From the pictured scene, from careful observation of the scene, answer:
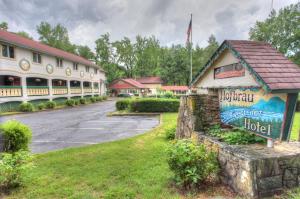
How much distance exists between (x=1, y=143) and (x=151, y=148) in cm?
456

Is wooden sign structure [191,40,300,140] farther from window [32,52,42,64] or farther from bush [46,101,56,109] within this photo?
window [32,52,42,64]

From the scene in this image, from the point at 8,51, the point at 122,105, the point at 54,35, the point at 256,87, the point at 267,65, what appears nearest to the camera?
the point at 256,87

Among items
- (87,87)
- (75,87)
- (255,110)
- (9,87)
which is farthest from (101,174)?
(87,87)

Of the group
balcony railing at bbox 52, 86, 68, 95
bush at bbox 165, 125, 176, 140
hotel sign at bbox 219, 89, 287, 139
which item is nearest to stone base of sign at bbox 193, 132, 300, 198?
hotel sign at bbox 219, 89, 287, 139

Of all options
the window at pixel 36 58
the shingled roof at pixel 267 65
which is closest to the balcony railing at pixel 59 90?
the window at pixel 36 58

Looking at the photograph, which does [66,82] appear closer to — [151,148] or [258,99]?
[151,148]

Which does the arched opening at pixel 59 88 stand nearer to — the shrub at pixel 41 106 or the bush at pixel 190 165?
the shrub at pixel 41 106

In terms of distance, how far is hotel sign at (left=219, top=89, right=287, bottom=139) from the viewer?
12.3ft

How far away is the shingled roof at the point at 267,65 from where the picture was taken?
12.3 feet

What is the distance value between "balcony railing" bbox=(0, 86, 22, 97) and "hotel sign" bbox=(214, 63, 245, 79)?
19574mm

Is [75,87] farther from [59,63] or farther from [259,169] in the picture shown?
[259,169]

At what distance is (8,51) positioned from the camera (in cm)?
1861

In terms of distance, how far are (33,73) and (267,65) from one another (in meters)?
23.9

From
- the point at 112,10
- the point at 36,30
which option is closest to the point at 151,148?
the point at 112,10
